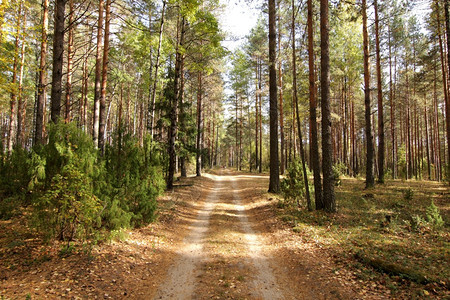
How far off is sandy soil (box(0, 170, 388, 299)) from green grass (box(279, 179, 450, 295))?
64 centimetres

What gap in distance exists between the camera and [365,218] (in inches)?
360

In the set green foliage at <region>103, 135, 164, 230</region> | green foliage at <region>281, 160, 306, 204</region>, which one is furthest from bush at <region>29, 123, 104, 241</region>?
green foliage at <region>281, 160, 306, 204</region>

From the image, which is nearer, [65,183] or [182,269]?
[65,183]

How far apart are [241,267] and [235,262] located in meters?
0.31

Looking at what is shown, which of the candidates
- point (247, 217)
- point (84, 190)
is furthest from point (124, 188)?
point (247, 217)

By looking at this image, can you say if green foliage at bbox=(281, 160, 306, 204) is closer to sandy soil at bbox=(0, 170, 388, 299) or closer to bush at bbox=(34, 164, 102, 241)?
sandy soil at bbox=(0, 170, 388, 299)

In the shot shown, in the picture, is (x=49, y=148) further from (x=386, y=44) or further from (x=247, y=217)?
(x=386, y=44)

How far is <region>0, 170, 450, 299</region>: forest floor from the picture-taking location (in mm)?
4312

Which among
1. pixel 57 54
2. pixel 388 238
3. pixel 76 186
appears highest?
pixel 57 54

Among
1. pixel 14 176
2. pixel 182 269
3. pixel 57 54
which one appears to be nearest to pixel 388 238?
pixel 182 269

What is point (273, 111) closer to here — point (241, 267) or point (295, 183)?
point (295, 183)

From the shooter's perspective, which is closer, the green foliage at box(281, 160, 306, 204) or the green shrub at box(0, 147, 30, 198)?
the green shrub at box(0, 147, 30, 198)

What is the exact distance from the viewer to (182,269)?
220 inches

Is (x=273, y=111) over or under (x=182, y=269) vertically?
over
